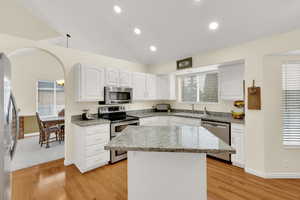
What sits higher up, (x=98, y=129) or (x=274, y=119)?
(x=274, y=119)

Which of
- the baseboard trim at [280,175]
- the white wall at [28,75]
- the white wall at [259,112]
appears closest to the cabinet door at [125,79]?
the white wall at [259,112]

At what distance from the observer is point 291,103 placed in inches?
96.1

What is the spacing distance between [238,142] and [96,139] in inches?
114

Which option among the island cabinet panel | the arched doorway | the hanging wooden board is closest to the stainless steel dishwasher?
the hanging wooden board

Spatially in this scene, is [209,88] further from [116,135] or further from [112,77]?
[116,135]

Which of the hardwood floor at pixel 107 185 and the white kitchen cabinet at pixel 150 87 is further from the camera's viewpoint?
the white kitchen cabinet at pixel 150 87

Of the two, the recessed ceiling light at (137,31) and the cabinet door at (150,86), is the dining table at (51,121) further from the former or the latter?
the recessed ceiling light at (137,31)

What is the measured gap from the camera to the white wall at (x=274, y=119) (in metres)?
2.45

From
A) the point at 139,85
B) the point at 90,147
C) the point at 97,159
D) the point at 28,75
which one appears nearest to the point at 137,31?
the point at 139,85

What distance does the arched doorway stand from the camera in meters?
4.00

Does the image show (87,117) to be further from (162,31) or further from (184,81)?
(184,81)

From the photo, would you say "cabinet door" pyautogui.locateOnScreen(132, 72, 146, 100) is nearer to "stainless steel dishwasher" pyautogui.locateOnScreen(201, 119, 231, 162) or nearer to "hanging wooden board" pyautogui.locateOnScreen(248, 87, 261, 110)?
"stainless steel dishwasher" pyautogui.locateOnScreen(201, 119, 231, 162)

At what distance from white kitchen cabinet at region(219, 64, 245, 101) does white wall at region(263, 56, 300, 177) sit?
56 centimetres

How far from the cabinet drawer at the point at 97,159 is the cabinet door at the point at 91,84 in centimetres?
122
